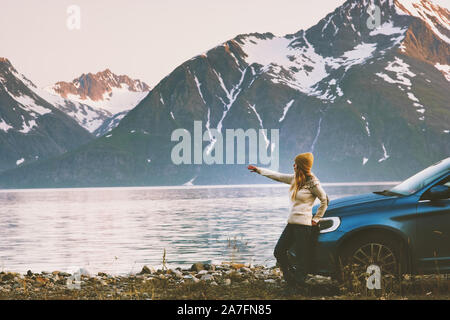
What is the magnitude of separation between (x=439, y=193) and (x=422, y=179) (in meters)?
0.95

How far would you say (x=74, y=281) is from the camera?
15.5 m

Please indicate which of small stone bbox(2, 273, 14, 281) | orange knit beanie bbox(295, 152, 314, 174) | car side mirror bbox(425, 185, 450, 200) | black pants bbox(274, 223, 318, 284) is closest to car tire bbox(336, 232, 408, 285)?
black pants bbox(274, 223, 318, 284)

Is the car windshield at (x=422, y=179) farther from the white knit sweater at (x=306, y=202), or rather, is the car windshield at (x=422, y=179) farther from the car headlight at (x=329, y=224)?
the white knit sweater at (x=306, y=202)

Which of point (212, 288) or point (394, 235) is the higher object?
point (394, 235)

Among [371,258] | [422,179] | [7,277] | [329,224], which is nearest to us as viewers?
[371,258]

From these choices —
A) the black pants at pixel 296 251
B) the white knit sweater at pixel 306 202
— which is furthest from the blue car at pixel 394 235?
the white knit sweater at pixel 306 202

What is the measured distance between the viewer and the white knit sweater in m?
10.4

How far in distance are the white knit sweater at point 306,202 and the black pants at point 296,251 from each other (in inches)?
5.1

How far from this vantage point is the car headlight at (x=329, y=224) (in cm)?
1074

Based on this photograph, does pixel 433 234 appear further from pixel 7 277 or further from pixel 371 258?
pixel 7 277

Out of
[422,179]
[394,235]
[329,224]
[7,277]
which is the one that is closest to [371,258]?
[394,235]

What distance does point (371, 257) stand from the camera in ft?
35.0
